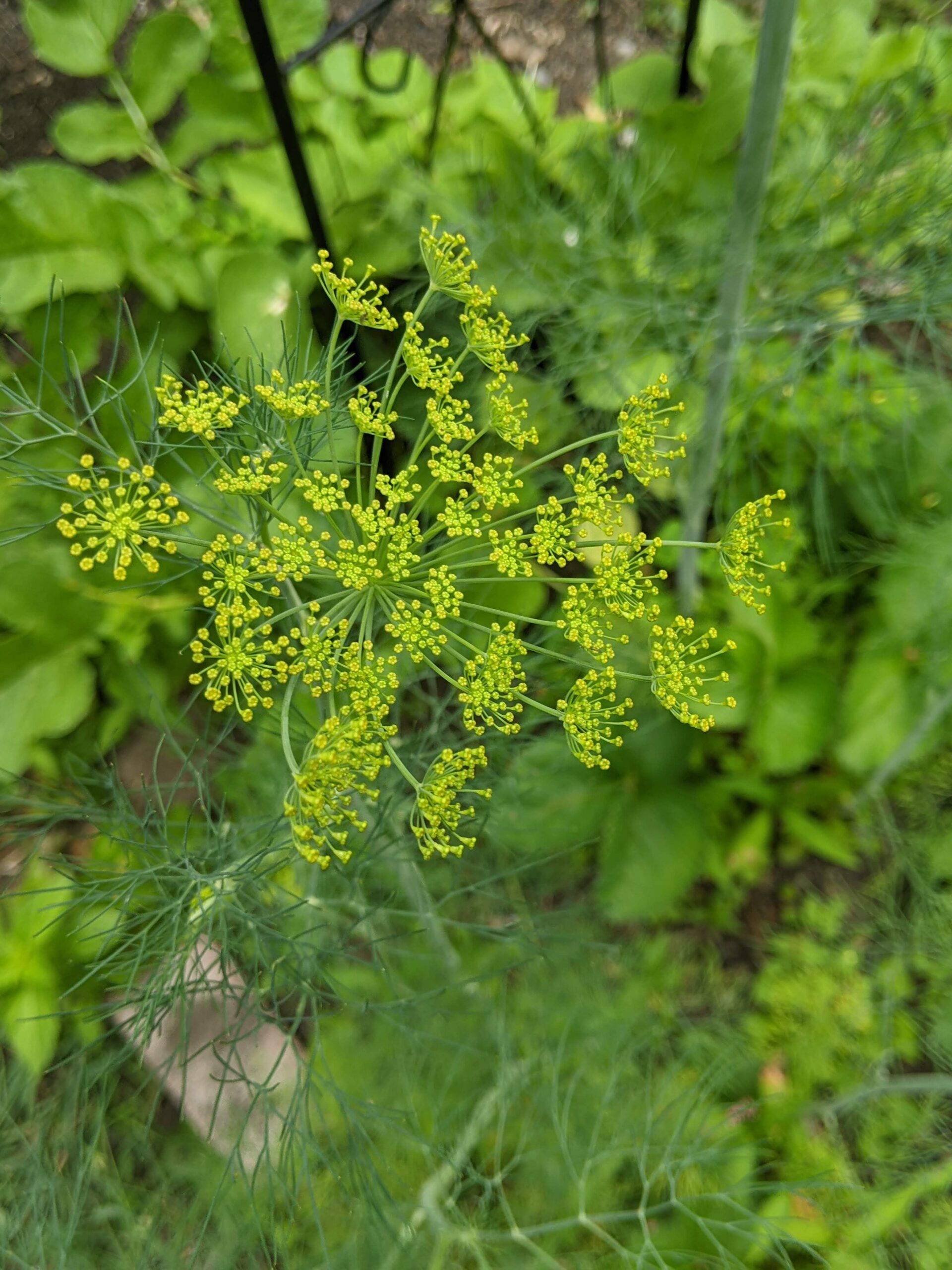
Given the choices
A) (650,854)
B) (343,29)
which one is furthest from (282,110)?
(650,854)

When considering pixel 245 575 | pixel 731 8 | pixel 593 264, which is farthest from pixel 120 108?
pixel 245 575

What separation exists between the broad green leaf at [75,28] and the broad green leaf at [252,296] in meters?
0.69

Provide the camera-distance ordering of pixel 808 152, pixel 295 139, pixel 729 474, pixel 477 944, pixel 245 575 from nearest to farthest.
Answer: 1. pixel 245 575
2. pixel 295 139
3. pixel 808 152
4. pixel 729 474
5. pixel 477 944

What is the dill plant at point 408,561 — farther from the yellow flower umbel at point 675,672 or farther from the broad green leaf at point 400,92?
the broad green leaf at point 400,92

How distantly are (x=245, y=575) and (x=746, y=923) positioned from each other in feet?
6.87

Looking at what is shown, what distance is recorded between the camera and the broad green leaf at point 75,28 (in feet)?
7.42

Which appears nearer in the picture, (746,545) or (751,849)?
(746,545)

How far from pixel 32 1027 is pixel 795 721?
6.62 feet

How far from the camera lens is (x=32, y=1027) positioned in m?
2.05

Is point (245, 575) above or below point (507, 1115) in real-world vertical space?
above

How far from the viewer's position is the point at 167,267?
2332 mm

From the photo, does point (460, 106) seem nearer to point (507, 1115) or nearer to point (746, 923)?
point (746, 923)

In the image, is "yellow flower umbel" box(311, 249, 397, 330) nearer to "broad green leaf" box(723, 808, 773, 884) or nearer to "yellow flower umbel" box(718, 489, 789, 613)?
"yellow flower umbel" box(718, 489, 789, 613)

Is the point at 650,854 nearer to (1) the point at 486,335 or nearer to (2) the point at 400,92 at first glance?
(1) the point at 486,335
